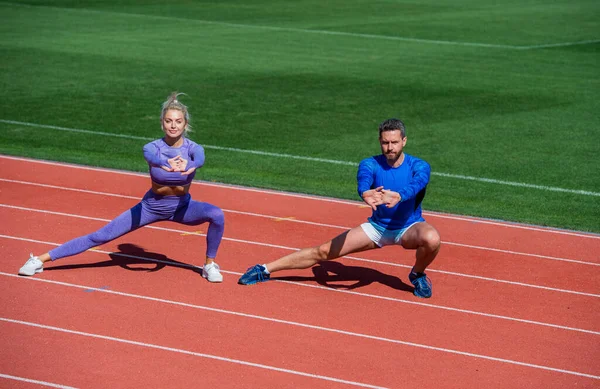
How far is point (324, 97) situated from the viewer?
19938mm

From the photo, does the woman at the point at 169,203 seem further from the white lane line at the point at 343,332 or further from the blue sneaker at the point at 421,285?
the blue sneaker at the point at 421,285

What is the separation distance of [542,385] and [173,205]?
3702mm

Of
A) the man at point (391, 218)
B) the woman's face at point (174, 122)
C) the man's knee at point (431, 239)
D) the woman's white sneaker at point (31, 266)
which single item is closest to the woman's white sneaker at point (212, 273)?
the man at point (391, 218)

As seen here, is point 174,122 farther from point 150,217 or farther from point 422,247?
point 422,247

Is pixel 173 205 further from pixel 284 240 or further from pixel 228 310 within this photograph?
pixel 284 240

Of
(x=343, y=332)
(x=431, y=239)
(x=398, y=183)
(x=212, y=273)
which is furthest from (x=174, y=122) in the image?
(x=431, y=239)

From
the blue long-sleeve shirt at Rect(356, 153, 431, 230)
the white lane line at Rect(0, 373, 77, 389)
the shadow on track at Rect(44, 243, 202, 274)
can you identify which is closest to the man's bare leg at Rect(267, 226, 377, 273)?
the blue long-sleeve shirt at Rect(356, 153, 431, 230)

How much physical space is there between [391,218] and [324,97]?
11261mm

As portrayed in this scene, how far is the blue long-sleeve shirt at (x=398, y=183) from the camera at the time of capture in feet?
28.2

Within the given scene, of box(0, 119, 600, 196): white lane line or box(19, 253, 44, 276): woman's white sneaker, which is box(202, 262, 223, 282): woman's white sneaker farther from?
box(0, 119, 600, 196): white lane line

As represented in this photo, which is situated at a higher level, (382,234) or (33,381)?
(382,234)

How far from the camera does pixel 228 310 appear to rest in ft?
27.8

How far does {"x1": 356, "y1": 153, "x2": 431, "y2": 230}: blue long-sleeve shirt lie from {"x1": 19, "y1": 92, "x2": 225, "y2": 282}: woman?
1442 millimetres

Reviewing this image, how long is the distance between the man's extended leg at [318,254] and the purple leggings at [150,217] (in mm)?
573
